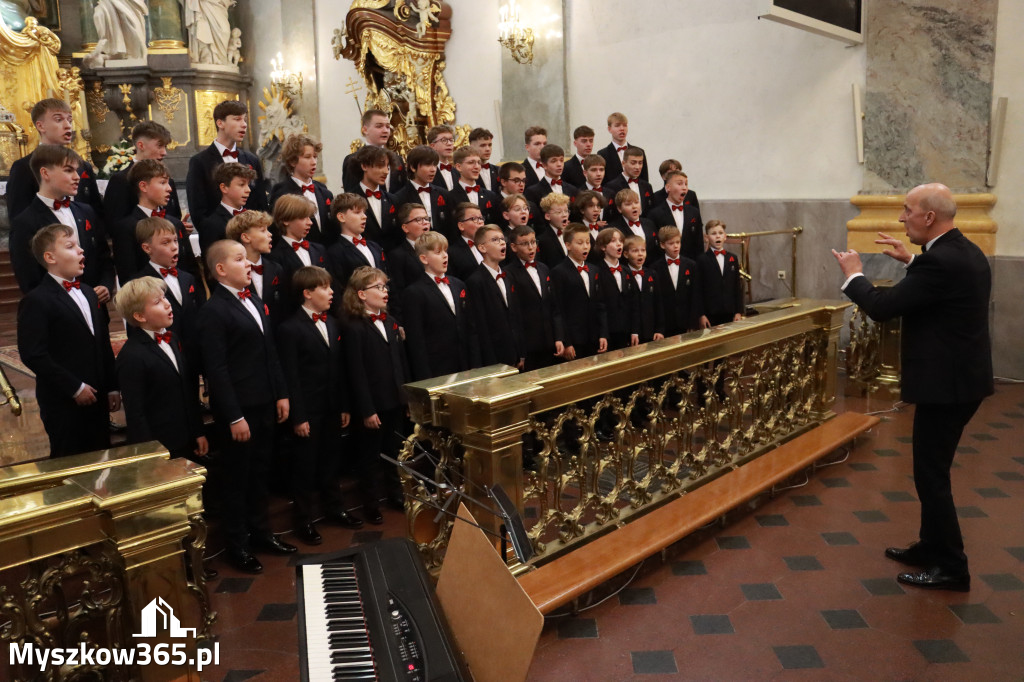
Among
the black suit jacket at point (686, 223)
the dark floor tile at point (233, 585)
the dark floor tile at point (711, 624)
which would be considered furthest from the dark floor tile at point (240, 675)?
the black suit jacket at point (686, 223)

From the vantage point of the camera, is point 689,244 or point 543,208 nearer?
point 543,208

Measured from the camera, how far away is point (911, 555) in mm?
3678

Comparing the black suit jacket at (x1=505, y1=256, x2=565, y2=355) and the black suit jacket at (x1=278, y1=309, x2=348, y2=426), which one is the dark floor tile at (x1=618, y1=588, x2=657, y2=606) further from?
the black suit jacket at (x1=505, y1=256, x2=565, y2=355)

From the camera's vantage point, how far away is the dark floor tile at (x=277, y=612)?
3369mm

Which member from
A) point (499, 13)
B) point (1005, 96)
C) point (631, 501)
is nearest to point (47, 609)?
point (631, 501)

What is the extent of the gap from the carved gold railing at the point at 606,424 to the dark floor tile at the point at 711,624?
650 millimetres

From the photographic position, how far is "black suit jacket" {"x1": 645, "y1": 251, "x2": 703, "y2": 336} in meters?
6.11

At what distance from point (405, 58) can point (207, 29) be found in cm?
451

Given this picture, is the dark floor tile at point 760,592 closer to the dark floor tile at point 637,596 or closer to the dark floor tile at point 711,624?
the dark floor tile at point 711,624

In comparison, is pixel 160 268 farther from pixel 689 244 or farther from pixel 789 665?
pixel 689 244

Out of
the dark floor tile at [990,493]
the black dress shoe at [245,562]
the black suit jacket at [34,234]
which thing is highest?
the black suit jacket at [34,234]

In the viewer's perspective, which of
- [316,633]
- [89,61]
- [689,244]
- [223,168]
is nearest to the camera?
[316,633]

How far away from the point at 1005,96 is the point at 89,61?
1344 cm

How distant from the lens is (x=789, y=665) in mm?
2938
